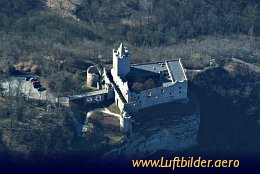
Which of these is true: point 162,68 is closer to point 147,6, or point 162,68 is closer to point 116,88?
point 116,88

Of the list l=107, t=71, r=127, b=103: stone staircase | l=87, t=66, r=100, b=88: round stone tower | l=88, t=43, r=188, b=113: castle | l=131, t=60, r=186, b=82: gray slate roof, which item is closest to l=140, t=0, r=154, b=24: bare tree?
l=131, t=60, r=186, b=82: gray slate roof

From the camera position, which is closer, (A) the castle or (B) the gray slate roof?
(A) the castle

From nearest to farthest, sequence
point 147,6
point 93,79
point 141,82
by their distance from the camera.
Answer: point 141,82, point 93,79, point 147,6

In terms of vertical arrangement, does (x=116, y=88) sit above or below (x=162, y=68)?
below

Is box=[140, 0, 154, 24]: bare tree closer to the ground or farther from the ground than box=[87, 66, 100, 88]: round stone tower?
farther from the ground

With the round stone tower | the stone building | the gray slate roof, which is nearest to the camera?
the stone building

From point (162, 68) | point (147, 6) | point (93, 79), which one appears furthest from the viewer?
point (147, 6)

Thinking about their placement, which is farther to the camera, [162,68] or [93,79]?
[162,68]

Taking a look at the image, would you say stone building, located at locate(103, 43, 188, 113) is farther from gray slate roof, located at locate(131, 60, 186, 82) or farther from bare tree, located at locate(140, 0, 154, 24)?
bare tree, located at locate(140, 0, 154, 24)

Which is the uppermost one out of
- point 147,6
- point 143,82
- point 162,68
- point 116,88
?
point 147,6

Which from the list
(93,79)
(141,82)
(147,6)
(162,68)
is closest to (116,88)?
(141,82)
